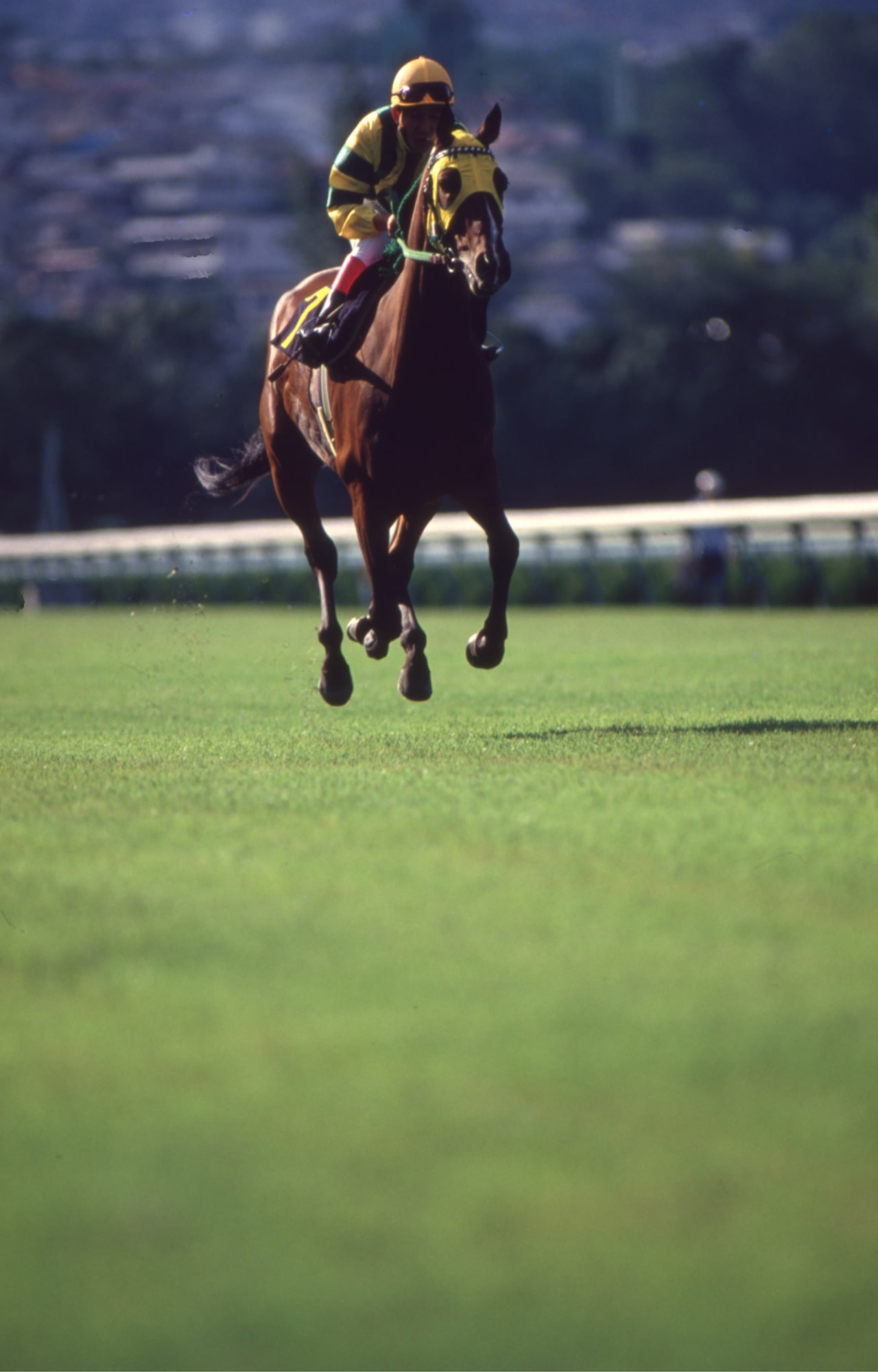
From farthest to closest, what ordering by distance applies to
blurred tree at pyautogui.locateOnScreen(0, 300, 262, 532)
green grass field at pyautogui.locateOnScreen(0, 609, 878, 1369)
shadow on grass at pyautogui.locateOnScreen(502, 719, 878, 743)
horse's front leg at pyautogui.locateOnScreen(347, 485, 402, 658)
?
1. blurred tree at pyautogui.locateOnScreen(0, 300, 262, 532)
2. horse's front leg at pyautogui.locateOnScreen(347, 485, 402, 658)
3. shadow on grass at pyautogui.locateOnScreen(502, 719, 878, 743)
4. green grass field at pyautogui.locateOnScreen(0, 609, 878, 1369)

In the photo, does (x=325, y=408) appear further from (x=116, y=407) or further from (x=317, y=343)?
(x=116, y=407)

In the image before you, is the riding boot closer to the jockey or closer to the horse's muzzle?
the jockey

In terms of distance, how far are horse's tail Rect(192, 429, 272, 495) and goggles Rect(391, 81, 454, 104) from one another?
3.22 meters

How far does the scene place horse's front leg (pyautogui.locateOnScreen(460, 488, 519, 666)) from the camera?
870 centimetres

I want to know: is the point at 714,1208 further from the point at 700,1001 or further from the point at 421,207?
the point at 421,207

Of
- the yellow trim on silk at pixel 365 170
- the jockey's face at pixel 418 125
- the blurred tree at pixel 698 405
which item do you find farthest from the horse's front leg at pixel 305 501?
the blurred tree at pixel 698 405

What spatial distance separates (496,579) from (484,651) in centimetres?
28

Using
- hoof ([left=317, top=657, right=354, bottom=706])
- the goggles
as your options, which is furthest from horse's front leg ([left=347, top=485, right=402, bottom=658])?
the goggles

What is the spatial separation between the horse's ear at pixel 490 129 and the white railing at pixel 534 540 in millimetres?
6486

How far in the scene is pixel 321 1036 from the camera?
11.7 feet

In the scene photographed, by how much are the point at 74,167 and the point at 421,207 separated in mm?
134153

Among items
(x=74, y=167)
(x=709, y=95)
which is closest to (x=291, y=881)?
(x=74, y=167)

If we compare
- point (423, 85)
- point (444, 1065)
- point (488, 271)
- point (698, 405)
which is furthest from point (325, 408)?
point (698, 405)

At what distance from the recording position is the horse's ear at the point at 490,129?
8359 millimetres
